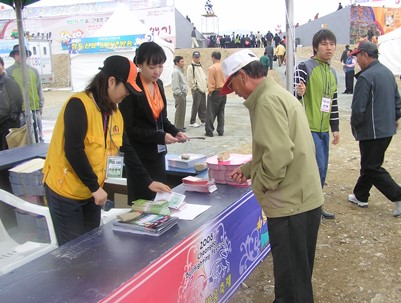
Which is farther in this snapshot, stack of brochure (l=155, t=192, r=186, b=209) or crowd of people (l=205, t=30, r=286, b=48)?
crowd of people (l=205, t=30, r=286, b=48)

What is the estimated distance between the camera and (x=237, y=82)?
193 centimetres

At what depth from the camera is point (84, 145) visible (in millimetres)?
1988

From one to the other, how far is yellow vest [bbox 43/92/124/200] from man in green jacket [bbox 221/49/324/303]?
643mm

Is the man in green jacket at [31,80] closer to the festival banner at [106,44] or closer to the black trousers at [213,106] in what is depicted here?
the black trousers at [213,106]

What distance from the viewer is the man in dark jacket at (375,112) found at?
3.83 meters

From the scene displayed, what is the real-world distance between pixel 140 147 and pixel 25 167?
4.24 ft

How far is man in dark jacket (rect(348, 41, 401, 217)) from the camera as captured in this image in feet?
12.6

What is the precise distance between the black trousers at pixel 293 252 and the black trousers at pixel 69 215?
0.99 metres

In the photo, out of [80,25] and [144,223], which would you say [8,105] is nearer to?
[144,223]

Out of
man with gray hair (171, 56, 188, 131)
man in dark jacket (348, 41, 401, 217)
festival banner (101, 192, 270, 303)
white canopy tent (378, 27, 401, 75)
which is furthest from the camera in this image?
white canopy tent (378, 27, 401, 75)

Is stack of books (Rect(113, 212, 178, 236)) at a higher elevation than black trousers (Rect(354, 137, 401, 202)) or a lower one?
higher

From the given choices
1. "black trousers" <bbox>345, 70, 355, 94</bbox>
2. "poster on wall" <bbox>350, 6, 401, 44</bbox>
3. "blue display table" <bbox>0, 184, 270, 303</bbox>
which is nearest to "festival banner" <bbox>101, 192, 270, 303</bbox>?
"blue display table" <bbox>0, 184, 270, 303</bbox>

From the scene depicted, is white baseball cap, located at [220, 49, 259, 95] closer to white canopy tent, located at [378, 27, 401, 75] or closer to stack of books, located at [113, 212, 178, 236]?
stack of books, located at [113, 212, 178, 236]

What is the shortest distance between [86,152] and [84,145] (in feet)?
0.17
